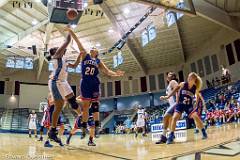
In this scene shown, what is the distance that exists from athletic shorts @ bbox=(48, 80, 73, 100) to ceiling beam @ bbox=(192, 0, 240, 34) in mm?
15532

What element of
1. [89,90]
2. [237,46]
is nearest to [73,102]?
[89,90]

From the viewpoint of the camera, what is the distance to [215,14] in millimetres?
19781

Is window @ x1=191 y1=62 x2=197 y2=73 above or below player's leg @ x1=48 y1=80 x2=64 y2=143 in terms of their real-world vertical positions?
above

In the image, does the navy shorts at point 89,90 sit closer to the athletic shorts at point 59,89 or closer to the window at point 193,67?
the athletic shorts at point 59,89

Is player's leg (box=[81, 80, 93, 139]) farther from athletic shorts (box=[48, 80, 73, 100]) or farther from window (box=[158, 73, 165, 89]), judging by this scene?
window (box=[158, 73, 165, 89])

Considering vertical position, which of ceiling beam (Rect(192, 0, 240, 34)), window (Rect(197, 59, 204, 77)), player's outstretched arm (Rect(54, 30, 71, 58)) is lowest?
player's outstretched arm (Rect(54, 30, 71, 58))

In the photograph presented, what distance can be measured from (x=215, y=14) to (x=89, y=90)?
17306mm

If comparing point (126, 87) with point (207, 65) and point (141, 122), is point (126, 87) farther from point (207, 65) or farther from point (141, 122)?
point (141, 122)

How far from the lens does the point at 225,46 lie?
77.5 ft

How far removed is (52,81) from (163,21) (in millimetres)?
17959

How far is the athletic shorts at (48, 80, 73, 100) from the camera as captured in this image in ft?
14.7

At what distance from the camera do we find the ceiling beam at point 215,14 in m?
18.6

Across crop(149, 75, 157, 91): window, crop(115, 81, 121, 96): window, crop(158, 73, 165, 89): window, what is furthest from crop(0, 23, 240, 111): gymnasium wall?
crop(115, 81, 121, 96): window

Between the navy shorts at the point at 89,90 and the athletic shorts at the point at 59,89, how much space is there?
0.35 metres
